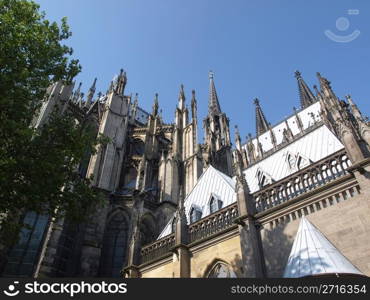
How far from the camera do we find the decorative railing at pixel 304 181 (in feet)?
34.5

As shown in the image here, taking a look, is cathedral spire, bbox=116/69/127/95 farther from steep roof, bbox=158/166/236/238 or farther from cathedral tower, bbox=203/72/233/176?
steep roof, bbox=158/166/236/238

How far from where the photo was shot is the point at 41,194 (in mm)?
9047

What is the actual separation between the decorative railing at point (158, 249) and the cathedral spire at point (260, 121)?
145ft

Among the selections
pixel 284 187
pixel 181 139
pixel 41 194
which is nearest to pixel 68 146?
pixel 41 194

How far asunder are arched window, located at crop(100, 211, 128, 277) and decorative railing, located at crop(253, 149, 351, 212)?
10.8m

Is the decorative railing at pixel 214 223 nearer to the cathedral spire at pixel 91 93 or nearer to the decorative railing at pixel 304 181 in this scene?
the decorative railing at pixel 304 181

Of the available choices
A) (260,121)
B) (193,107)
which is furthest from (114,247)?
(260,121)

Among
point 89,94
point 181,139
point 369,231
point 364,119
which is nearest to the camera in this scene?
point 369,231

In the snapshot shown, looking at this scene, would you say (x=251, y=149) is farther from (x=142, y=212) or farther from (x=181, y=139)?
(x=142, y=212)

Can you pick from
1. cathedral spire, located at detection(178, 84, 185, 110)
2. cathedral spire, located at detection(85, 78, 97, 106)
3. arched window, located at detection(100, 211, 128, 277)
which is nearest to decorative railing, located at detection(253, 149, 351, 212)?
arched window, located at detection(100, 211, 128, 277)

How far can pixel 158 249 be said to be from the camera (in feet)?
49.2

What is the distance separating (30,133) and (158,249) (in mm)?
8983

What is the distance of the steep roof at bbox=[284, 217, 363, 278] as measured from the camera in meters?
8.13

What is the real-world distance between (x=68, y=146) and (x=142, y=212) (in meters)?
11.7
